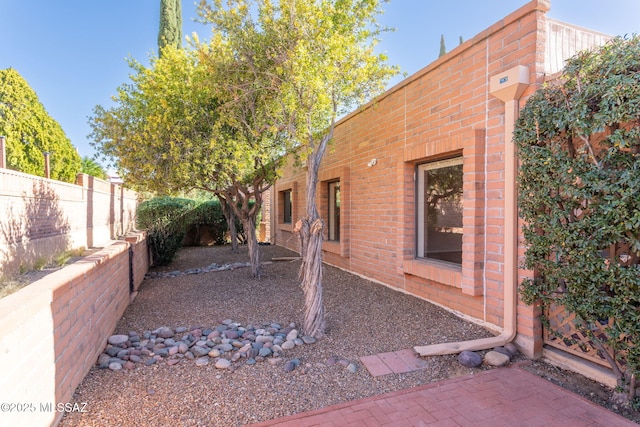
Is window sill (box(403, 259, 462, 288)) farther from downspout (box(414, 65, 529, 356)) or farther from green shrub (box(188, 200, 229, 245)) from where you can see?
green shrub (box(188, 200, 229, 245))

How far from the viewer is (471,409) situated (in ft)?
8.32

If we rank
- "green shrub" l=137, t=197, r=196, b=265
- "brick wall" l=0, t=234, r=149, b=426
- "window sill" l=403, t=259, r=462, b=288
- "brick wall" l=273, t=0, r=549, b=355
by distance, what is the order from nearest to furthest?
1. "brick wall" l=0, t=234, r=149, b=426
2. "brick wall" l=273, t=0, r=549, b=355
3. "window sill" l=403, t=259, r=462, b=288
4. "green shrub" l=137, t=197, r=196, b=265

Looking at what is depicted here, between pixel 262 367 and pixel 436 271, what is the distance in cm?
264

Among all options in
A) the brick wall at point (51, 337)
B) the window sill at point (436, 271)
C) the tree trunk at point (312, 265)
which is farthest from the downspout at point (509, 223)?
the brick wall at point (51, 337)

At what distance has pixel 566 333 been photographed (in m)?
3.20

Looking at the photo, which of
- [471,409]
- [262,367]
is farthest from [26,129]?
[471,409]

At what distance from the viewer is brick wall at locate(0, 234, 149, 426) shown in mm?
1847

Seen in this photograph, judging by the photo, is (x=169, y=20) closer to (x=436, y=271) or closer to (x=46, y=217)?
(x=46, y=217)

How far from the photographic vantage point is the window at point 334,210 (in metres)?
8.23

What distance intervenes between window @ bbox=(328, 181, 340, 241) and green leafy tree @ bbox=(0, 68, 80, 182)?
36.6ft

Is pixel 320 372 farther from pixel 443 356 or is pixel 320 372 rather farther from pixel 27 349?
pixel 27 349

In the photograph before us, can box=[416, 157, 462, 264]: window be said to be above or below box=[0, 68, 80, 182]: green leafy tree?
below

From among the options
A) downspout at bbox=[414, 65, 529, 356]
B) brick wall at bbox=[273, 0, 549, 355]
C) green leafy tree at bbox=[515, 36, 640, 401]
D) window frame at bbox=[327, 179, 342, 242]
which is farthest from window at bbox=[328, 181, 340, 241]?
green leafy tree at bbox=[515, 36, 640, 401]

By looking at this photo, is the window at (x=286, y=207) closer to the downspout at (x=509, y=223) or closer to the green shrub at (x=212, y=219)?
the green shrub at (x=212, y=219)
